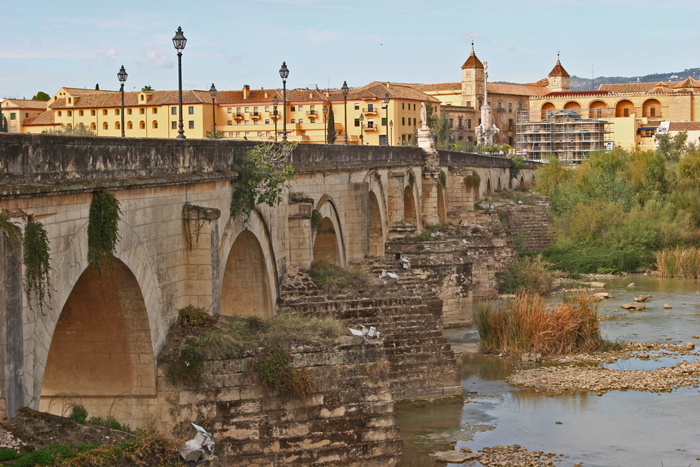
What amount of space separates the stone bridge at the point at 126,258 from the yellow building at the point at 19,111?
30.9 meters

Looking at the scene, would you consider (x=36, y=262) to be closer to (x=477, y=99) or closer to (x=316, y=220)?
(x=316, y=220)

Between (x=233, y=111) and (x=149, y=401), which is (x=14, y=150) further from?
(x=233, y=111)

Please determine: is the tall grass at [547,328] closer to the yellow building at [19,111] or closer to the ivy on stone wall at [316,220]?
the ivy on stone wall at [316,220]

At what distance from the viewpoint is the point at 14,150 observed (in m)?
7.97

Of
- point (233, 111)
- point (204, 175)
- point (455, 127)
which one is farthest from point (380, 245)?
point (455, 127)

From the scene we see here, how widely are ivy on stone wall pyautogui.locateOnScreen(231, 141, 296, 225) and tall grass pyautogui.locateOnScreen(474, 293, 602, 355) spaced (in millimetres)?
8875

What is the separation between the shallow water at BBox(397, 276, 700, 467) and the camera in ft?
50.2

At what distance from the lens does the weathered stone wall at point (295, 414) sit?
11047mm

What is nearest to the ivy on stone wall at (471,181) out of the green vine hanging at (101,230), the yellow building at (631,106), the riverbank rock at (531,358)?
the riverbank rock at (531,358)

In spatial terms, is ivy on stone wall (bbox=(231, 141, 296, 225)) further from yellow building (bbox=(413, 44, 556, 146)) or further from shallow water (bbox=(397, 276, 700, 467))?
yellow building (bbox=(413, 44, 556, 146))

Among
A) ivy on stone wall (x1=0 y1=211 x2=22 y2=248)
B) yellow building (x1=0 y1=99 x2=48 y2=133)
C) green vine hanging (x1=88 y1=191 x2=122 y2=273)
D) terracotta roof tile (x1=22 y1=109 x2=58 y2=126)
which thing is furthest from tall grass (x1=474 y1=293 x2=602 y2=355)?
terracotta roof tile (x1=22 y1=109 x2=58 y2=126)

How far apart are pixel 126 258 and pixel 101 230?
74 cm

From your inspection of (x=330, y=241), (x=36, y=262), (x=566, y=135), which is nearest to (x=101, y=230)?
(x=36, y=262)

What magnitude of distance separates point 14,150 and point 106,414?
168 inches
